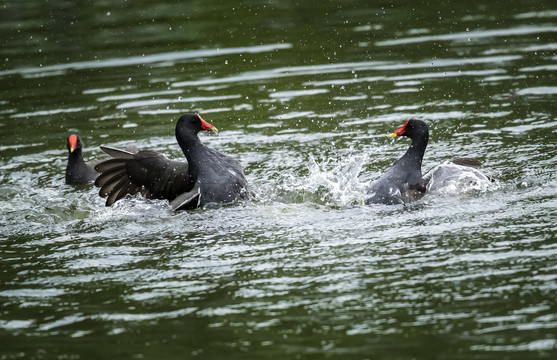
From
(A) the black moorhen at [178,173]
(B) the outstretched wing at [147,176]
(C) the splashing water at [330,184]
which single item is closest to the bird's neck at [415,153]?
(C) the splashing water at [330,184]

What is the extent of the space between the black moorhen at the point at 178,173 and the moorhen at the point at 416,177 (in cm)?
126

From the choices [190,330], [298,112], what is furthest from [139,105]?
[190,330]

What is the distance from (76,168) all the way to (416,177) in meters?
3.64

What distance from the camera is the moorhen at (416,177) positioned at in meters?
7.08

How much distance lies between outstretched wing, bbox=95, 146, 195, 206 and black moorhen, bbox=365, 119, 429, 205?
1.79 metres

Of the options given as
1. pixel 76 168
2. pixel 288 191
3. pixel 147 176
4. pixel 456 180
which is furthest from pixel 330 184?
pixel 76 168

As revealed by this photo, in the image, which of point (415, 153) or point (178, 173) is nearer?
point (415, 153)

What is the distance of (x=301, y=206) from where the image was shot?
7.22 meters

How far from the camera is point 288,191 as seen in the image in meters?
7.70

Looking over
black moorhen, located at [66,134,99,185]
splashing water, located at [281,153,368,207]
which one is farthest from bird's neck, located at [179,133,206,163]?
black moorhen, located at [66,134,99,185]

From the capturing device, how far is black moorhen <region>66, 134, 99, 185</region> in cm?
872

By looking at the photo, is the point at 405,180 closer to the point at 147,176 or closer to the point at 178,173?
the point at 178,173

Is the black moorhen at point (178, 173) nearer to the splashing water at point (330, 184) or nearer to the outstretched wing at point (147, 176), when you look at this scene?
the outstretched wing at point (147, 176)

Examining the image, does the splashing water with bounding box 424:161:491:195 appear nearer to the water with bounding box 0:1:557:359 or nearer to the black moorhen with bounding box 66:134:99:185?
the water with bounding box 0:1:557:359
